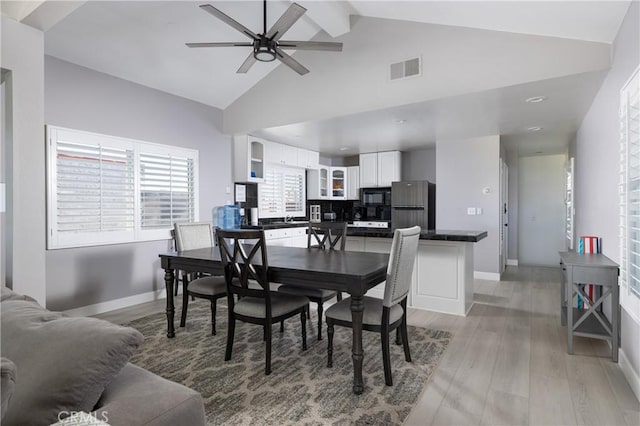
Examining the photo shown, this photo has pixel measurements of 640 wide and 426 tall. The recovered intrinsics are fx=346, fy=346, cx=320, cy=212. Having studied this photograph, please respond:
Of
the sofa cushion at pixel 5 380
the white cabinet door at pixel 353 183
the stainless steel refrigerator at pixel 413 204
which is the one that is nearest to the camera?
the sofa cushion at pixel 5 380

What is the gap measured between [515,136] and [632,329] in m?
3.74

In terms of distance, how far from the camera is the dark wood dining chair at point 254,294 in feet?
7.63

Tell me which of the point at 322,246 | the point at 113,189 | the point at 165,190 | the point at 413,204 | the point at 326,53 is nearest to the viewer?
the point at 322,246

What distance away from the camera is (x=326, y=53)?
4129 millimetres

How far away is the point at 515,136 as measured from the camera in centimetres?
527

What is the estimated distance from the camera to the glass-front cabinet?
7.26m

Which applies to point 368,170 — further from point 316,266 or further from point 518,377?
point 518,377

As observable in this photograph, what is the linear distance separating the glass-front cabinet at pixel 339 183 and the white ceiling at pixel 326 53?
7.15ft

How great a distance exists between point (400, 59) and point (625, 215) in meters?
2.44

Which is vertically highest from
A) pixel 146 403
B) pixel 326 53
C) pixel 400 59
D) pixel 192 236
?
pixel 326 53

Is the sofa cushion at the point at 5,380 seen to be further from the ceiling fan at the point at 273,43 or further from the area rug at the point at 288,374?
the ceiling fan at the point at 273,43

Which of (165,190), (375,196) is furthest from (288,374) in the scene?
(375,196)

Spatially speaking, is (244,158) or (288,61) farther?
(244,158)

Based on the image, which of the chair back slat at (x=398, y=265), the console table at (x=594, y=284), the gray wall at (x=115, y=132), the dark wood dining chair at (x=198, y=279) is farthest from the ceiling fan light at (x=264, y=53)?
the console table at (x=594, y=284)
